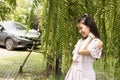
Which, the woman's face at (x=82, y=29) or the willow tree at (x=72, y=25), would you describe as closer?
the willow tree at (x=72, y=25)

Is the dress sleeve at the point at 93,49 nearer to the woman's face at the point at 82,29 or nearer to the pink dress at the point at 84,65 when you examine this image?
the pink dress at the point at 84,65

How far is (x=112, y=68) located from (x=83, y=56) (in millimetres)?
1939

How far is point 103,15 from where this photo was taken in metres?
1.43

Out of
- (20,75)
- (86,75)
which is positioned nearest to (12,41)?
(20,75)

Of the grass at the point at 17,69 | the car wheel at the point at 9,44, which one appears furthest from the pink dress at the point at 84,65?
the car wheel at the point at 9,44

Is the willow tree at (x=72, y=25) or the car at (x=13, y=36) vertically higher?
the willow tree at (x=72, y=25)

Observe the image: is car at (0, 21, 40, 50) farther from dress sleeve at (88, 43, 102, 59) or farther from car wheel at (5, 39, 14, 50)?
dress sleeve at (88, 43, 102, 59)

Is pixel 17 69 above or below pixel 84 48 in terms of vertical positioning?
below

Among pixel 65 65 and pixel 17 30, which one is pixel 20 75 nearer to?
pixel 17 30

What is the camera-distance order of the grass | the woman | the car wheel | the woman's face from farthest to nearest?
the car wheel
the grass
the woman
the woman's face

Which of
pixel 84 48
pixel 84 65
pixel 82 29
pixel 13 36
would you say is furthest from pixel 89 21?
pixel 13 36

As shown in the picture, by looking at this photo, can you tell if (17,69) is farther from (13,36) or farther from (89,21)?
(89,21)

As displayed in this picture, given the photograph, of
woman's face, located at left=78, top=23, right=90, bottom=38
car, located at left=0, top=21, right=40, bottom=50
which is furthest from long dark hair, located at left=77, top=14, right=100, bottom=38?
car, located at left=0, top=21, right=40, bottom=50

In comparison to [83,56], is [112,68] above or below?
above
